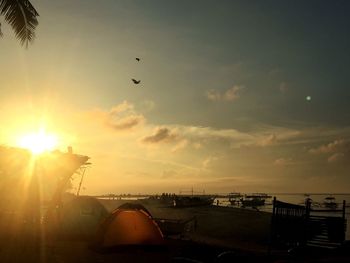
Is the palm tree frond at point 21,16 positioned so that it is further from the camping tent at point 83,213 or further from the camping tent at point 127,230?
the camping tent at point 83,213

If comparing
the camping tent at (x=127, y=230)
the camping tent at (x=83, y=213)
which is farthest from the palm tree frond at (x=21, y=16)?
the camping tent at (x=83, y=213)

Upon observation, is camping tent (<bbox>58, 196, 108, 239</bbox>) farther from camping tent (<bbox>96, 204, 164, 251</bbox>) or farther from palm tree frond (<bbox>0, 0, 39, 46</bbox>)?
palm tree frond (<bbox>0, 0, 39, 46</bbox>)

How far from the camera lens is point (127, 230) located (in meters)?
14.9

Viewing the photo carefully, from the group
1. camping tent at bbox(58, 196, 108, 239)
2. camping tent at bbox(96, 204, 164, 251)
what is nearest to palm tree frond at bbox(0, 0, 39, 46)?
camping tent at bbox(96, 204, 164, 251)

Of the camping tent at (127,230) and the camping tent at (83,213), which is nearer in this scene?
the camping tent at (127,230)

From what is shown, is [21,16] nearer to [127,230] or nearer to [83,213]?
[127,230]

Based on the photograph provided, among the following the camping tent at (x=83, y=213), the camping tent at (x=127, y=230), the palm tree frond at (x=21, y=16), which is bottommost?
the camping tent at (x=83, y=213)

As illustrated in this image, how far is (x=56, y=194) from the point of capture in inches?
906

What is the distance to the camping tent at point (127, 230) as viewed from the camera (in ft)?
47.9

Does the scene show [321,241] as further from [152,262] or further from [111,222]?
[111,222]

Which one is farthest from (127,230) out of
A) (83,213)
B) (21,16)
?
(83,213)

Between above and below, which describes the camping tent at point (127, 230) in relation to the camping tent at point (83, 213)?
above

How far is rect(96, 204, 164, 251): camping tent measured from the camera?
47.9 ft

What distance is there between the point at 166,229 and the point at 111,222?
5.57m
